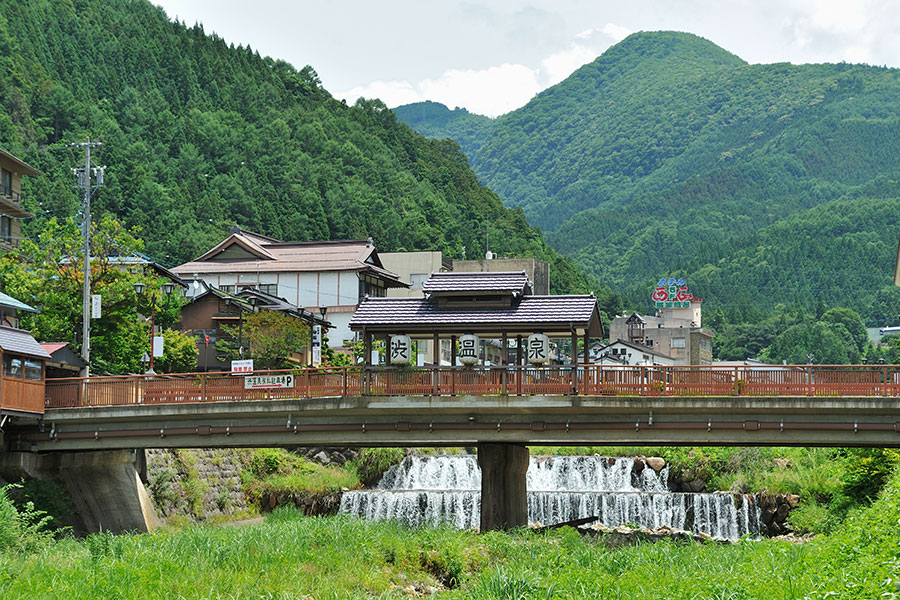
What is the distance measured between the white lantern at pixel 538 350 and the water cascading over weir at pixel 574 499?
10619 millimetres

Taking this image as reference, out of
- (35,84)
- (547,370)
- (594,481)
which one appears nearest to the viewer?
(547,370)

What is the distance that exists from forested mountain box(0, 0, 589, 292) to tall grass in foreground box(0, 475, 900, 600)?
6748cm

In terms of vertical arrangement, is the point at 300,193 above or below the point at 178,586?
above

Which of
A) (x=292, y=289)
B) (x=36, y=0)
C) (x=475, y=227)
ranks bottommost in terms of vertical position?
(x=292, y=289)

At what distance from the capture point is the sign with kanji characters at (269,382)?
35.4m

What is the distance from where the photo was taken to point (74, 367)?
132 ft

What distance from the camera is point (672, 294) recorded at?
150875 millimetres

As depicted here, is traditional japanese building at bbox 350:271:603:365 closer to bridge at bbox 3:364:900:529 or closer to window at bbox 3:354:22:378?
bridge at bbox 3:364:900:529

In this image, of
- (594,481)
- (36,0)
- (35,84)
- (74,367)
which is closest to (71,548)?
(74,367)

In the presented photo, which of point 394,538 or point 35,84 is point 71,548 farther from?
point 35,84

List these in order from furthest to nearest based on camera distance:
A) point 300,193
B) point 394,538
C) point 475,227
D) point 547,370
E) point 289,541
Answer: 1. point 475,227
2. point 300,193
3. point 547,370
4. point 394,538
5. point 289,541

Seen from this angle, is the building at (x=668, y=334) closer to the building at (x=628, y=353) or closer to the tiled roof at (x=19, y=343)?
the building at (x=628, y=353)

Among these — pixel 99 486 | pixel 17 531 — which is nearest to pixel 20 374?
pixel 99 486

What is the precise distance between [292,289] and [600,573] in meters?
57.3
